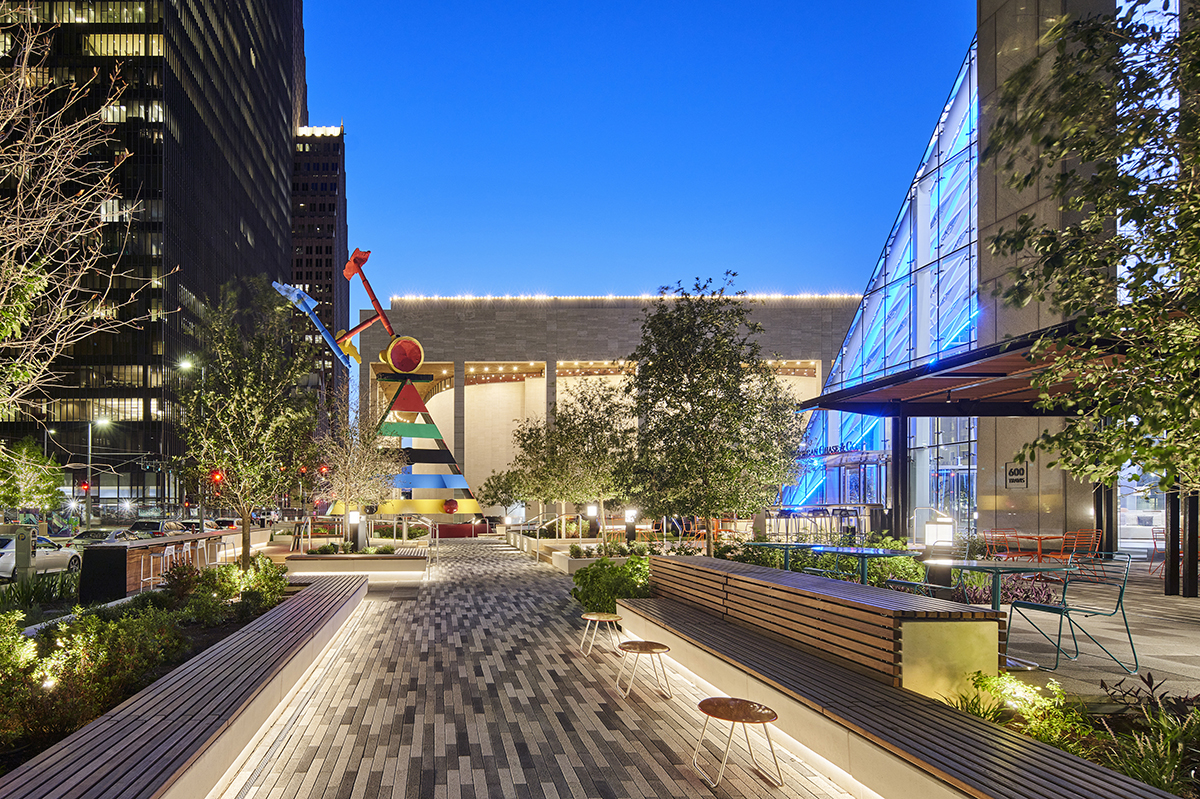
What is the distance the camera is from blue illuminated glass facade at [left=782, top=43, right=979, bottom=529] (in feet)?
80.7

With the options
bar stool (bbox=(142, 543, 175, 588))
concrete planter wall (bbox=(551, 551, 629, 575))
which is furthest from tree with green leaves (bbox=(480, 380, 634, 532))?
bar stool (bbox=(142, 543, 175, 588))

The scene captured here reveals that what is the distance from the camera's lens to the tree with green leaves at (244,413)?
1280cm

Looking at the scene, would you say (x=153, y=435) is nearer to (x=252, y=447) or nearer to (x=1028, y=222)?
(x=252, y=447)

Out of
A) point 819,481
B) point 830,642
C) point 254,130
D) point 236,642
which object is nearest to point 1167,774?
point 830,642

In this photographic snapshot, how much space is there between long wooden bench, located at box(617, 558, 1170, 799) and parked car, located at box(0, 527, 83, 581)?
13.2 meters

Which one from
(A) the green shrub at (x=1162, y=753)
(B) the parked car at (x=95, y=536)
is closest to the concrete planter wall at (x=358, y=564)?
(B) the parked car at (x=95, y=536)

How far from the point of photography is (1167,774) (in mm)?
3955

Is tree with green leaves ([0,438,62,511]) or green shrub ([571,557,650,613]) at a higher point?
tree with green leaves ([0,438,62,511])

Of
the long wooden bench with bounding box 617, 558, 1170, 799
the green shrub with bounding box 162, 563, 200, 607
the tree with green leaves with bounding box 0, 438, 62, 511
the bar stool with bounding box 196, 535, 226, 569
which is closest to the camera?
the long wooden bench with bounding box 617, 558, 1170, 799

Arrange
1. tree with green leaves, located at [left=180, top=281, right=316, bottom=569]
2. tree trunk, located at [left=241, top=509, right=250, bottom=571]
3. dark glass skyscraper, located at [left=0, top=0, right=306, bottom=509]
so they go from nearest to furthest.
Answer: tree trunk, located at [left=241, top=509, right=250, bottom=571] < tree with green leaves, located at [left=180, top=281, right=316, bottom=569] < dark glass skyscraper, located at [left=0, top=0, right=306, bottom=509]

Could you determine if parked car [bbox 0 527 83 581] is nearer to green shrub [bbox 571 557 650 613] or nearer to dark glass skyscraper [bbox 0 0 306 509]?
green shrub [bbox 571 557 650 613]

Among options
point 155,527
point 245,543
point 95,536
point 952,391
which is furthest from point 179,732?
point 155,527

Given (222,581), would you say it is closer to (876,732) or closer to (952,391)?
(876,732)

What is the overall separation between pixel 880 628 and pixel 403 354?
102 feet
